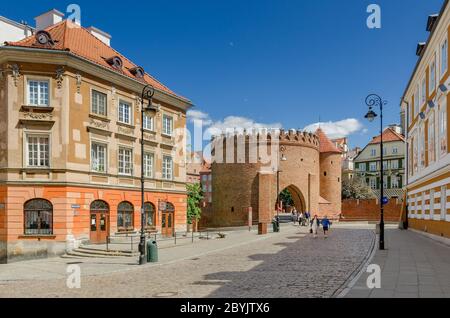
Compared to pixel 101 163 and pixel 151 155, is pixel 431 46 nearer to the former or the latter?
pixel 151 155

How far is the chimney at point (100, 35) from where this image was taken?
31.6 m

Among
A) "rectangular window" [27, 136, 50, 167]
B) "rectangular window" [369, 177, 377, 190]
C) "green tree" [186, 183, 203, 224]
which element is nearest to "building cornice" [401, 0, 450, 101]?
"rectangular window" [27, 136, 50, 167]

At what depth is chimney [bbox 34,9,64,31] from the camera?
29094 mm

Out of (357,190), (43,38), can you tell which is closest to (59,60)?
(43,38)

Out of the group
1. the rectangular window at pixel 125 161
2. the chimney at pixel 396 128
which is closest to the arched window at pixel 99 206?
the rectangular window at pixel 125 161

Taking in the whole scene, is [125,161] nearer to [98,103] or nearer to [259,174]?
[98,103]

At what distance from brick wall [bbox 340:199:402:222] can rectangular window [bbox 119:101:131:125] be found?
39.9 m

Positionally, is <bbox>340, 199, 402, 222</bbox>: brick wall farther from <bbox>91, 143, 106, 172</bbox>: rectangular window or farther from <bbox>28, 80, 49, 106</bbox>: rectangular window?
<bbox>28, 80, 49, 106</bbox>: rectangular window

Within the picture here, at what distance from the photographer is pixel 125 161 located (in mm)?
26938

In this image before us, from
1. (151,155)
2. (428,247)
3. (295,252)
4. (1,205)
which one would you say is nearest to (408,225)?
(428,247)

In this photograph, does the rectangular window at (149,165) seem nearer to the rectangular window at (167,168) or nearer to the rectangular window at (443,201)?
the rectangular window at (167,168)

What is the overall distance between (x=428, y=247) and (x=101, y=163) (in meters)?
18.7

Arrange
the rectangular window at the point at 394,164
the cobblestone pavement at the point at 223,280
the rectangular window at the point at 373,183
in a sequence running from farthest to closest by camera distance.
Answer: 1. the rectangular window at the point at 373,183
2. the rectangular window at the point at 394,164
3. the cobblestone pavement at the point at 223,280

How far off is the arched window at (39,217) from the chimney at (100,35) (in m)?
14.6
